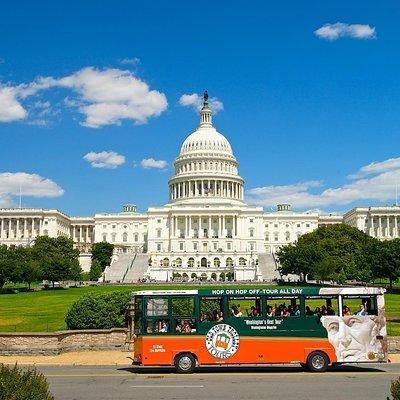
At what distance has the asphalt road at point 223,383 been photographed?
63.4ft

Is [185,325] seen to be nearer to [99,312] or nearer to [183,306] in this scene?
[183,306]

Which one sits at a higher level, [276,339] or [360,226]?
[360,226]

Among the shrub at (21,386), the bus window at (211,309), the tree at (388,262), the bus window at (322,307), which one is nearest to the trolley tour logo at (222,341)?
the bus window at (211,309)

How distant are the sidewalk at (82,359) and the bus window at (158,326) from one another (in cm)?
336

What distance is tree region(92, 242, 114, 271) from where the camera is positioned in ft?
512

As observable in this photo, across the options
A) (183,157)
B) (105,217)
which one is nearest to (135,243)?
(105,217)

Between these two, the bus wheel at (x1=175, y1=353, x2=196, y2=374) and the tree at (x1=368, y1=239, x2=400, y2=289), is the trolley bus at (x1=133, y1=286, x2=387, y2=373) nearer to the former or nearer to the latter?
the bus wheel at (x1=175, y1=353, x2=196, y2=374)

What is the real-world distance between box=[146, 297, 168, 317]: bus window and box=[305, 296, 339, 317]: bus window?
18.9ft

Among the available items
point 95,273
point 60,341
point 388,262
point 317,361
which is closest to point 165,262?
point 95,273

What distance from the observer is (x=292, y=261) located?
113 m

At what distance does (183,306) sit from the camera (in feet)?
83.5

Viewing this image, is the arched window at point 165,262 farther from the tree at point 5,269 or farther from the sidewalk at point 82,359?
the sidewalk at point 82,359

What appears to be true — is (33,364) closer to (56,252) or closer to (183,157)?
(56,252)

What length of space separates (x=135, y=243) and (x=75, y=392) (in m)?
175
